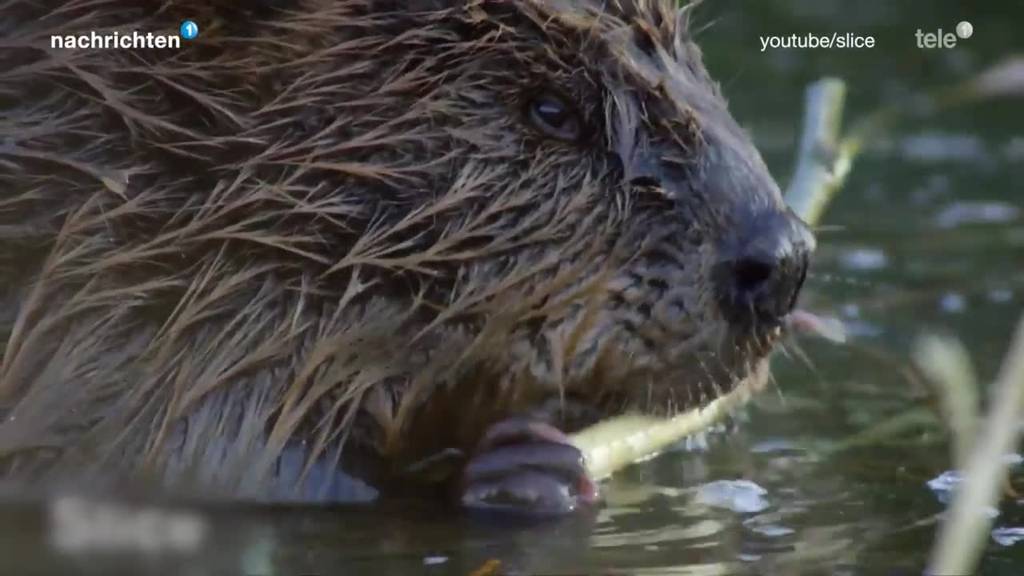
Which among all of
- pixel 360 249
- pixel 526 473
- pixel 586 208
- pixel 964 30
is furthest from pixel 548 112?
pixel 964 30

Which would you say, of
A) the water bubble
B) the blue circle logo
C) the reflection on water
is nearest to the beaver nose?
the reflection on water

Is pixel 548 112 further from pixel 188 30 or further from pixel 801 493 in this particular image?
pixel 801 493

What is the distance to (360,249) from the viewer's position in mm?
2814

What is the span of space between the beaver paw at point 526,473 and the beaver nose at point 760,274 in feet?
1.00

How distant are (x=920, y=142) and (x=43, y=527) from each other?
3.69 m

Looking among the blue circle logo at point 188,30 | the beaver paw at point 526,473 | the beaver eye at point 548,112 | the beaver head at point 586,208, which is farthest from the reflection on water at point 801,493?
the blue circle logo at point 188,30

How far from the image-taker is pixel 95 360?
109 inches

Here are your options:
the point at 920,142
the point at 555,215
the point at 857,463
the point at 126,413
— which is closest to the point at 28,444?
the point at 126,413

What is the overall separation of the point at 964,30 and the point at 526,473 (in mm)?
3540

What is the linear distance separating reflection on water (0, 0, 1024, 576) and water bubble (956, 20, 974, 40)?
63 cm

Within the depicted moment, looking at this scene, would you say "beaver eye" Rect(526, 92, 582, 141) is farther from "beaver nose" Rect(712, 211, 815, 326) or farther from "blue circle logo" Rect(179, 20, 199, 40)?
"blue circle logo" Rect(179, 20, 199, 40)

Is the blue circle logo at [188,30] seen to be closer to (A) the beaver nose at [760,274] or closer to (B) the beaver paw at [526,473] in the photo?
(B) the beaver paw at [526,473]

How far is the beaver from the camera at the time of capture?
9.16 ft

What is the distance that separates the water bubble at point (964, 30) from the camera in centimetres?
599
